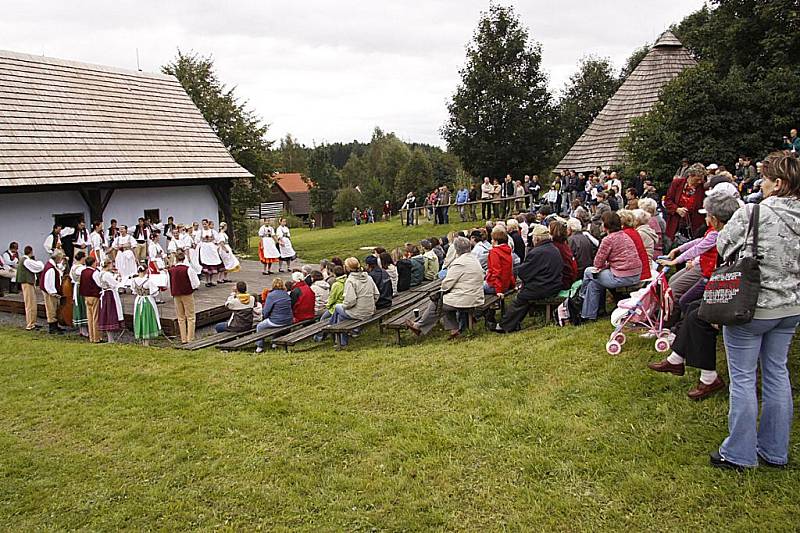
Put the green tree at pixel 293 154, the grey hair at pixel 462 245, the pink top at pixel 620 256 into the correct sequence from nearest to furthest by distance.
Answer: the pink top at pixel 620 256
the grey hair at pixel 462 245
the green tree at pixel 293 154

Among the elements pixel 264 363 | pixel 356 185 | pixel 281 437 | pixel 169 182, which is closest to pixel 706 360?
pixel 281 437

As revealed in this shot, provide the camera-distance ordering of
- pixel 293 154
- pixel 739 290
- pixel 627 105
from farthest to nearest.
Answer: pixel 293 154, pixel 627 105, pixel 739 290

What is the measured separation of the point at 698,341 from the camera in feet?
17.4

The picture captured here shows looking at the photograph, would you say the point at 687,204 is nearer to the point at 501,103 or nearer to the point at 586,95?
the point at 501,103

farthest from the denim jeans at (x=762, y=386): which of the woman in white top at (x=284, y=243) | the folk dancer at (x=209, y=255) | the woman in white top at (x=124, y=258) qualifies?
the woman in white top at (x=284, y=243)

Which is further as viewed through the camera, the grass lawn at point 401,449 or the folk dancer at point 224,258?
the folk dancer at point 224,258

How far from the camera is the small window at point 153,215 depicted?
2205cm

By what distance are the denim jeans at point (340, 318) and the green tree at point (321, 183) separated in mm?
45228

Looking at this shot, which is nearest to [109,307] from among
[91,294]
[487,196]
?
[91,294]

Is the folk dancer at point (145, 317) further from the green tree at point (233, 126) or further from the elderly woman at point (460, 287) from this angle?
the green tree at point (233, 126)

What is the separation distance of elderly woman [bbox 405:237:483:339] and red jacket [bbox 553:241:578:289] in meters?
1.23

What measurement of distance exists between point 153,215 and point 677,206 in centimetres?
1784

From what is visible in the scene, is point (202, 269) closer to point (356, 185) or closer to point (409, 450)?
point (409, 450)

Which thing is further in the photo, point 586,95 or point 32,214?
point 586,95
